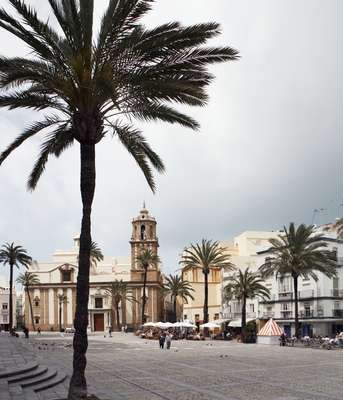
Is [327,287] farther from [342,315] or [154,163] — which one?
[154,163]

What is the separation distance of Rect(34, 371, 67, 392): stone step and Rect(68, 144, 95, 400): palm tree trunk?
4739 millimetres

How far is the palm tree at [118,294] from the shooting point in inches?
3939

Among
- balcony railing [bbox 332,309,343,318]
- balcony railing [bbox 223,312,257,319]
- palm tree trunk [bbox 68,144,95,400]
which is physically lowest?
balcony railing [bbox 223,312,257,319]

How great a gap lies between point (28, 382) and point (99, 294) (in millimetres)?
87420

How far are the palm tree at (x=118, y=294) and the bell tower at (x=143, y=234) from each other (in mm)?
5363

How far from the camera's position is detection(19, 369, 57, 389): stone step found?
1872cm

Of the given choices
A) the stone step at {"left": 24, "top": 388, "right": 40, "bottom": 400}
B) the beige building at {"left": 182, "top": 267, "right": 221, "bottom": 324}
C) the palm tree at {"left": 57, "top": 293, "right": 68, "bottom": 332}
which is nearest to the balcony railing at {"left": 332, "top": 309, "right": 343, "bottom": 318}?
the beige building at {"left": 182, "top": 267, "right": 221, "bottom": 324}

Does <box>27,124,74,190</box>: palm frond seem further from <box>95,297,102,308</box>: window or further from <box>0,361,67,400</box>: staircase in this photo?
<box>95,297,102,308</box>: window

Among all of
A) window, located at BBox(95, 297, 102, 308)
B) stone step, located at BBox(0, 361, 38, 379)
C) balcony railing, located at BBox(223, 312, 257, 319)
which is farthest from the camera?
window, located at BBox(95, 297, 102, 308)

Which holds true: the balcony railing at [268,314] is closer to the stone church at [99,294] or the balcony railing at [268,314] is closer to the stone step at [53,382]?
the stone church at [99,294]

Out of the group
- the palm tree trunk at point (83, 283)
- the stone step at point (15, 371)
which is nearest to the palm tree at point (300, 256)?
the stone step at point (15, 371)

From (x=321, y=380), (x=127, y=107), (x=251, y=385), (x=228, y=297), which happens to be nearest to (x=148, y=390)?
(x=251, y=385)

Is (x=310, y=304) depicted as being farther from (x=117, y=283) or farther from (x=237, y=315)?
(x=117, y=283)

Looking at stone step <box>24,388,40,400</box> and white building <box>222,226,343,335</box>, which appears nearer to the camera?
stone step <box>24,388,40,400</box>
